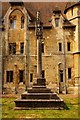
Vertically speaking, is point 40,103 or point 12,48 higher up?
point 12,48

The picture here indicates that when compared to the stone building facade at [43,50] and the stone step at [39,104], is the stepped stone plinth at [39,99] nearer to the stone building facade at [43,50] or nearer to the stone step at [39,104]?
the stone step at [39,104]

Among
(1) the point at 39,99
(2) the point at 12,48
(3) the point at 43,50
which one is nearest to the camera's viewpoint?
(1) the point at 39,99

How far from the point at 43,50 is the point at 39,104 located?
1674 centimetres

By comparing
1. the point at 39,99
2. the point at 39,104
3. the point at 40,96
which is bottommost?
the point at 39,104

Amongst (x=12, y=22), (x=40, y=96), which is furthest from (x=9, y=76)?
(x=40, y=96)

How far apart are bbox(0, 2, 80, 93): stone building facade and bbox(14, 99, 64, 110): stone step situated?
1531 cm

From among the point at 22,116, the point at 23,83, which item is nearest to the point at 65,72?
the point at 23,83

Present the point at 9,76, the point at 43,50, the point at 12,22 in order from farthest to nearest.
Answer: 1. the point at 12,22
2. the point at 43,50
3. the point at 9,76

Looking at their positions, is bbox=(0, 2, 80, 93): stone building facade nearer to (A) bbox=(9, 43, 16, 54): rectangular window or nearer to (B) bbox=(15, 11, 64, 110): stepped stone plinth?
(A) bbox=(9, 43, 16, 54): rectangular window

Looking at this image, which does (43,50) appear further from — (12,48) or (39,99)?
(39,99)

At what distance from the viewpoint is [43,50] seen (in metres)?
31.5

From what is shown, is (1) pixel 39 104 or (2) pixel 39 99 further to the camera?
(2) pixel 39 99

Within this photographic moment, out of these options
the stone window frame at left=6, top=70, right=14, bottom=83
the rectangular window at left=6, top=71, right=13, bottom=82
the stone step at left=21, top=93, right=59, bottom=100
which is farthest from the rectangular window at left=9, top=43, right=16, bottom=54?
the stone step at left=21, top=93, right=59, bottom=100

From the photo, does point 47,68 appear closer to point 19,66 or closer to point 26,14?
point 19,66
